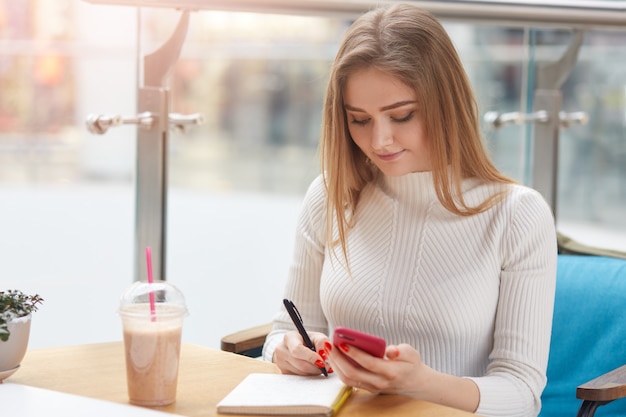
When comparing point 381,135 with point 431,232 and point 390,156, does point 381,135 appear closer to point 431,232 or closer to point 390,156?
point 390,156

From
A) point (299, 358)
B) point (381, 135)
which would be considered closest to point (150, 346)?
point (299, 358)

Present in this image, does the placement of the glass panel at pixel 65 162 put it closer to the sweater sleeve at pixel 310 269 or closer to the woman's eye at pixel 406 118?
the sweater sleeve at pixel 310 269

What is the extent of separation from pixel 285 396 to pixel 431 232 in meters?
0.60

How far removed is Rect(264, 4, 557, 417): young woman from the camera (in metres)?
1.66

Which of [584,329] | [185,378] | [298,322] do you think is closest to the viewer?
[185,378]

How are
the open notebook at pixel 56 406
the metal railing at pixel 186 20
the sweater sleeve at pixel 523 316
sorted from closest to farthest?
the open notebook at pixel 56 406 < the sweater sleeve at pixel 523 316 < the metal railing at pixel 186 20

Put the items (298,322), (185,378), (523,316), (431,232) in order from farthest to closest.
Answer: (431,232)
(523,316)
(298,322)
(185,378)

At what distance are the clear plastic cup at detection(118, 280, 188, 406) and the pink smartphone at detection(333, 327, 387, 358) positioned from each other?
0.22 meters

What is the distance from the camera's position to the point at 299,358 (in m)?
1.45

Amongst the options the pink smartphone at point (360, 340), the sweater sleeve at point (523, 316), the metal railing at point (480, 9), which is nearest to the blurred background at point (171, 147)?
the metal railing at point (480, 9)

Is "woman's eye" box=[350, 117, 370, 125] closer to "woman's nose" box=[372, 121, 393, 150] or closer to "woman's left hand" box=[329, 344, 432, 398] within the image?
"woman's nose" box=[372, 121, 393, 150]

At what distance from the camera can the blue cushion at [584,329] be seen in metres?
1.99

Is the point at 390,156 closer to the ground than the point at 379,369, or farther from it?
farther from it

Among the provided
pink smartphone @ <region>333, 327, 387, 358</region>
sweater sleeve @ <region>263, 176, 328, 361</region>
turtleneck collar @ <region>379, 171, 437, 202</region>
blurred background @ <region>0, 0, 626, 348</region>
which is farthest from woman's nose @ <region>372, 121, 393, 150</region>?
pink smartphone @ <region>333, 327, 387, 358</region>
